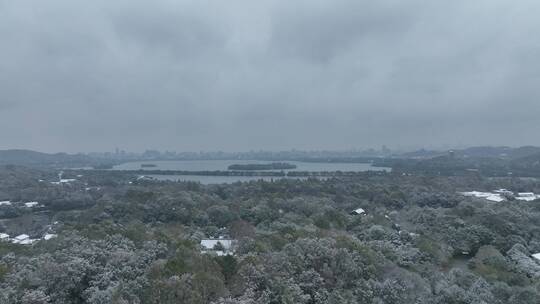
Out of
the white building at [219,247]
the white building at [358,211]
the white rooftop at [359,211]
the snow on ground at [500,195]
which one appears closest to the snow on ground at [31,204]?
the white building at [219,247]

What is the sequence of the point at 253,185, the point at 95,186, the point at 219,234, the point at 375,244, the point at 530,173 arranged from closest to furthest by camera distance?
the point at 375,244
the point at 219,234
the point at 253,185
the point at 95,186
the point at 530,173

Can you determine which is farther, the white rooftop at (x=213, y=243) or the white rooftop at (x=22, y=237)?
the white rooftop at (x=22, y=237)

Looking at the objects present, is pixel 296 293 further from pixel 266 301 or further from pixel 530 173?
pixel 530 173

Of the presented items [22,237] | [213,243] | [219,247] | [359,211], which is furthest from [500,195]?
[22,237]

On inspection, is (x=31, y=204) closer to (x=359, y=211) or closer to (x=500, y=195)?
(x=359, y=211)

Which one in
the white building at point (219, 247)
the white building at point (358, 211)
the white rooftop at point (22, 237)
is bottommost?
the white rooftop at point (22, 237)

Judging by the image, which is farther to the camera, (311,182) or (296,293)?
(311,182)

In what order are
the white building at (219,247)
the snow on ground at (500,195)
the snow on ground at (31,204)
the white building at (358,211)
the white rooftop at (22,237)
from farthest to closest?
the snow on ground at (31,204) → the snow on ground at (500,195) → the white building at (358,211) → the white rooftop at (22,237) → the white building at (219,247)

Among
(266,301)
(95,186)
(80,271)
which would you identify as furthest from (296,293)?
(95,186)

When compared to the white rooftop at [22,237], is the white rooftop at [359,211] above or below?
above

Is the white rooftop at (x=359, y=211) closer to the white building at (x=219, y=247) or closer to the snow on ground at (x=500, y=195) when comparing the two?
the snow on ground at (x=500, y=195)

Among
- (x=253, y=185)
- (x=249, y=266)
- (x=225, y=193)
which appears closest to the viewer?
(x=249, y=266)
